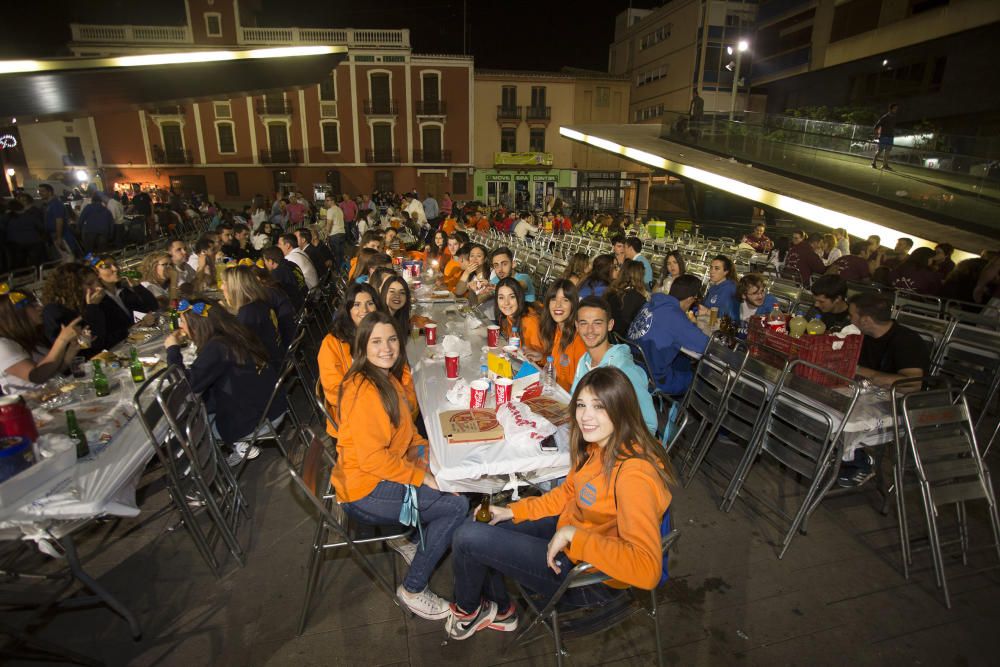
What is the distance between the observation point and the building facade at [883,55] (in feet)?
51.1

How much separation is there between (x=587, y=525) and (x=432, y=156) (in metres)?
30.9

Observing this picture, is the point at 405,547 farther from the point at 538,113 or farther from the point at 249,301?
the point at 538,113

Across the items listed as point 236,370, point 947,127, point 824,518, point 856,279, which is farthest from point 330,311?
point 947,127

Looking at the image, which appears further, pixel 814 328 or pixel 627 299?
pixel 627 299

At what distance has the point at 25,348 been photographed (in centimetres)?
326

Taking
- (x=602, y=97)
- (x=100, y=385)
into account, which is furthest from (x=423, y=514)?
(x=602, y=97)

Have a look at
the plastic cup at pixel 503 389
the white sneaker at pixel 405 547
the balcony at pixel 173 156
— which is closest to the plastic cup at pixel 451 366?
the plastic cup at pixel 503 389

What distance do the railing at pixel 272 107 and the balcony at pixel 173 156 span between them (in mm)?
4782

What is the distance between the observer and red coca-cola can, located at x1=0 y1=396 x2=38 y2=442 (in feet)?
7.13

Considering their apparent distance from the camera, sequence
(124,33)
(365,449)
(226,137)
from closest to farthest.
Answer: (365,449), (124,33), (226,137)

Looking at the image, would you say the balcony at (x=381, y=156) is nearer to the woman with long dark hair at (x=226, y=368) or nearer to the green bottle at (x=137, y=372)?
the woman with long dark hair at (x=226, y=368)

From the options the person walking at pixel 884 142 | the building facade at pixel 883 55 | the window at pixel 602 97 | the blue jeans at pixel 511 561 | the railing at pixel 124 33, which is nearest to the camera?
the blue jeans at pixel 511 561

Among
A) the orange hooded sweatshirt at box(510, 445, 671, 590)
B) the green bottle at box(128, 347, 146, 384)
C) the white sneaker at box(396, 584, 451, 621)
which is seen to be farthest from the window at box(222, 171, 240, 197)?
the orange hooded sweatshirt at box(510, 445, 671, 590)

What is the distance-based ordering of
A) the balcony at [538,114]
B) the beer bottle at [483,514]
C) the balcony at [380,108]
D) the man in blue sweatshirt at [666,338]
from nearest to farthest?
the beer bottle at [483,514] → the man in blue sweatshirt at [666,338] → the balcony at [380,108] → the balcony at [538,114]
